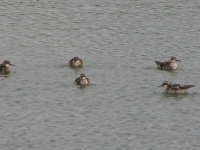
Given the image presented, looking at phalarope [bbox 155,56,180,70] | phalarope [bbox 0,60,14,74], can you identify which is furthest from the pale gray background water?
phalarope [bbox 0,60,14,74]

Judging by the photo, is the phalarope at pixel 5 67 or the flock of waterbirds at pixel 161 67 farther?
the phalarope at pixel 5 67

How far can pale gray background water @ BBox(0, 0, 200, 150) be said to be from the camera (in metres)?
25.3

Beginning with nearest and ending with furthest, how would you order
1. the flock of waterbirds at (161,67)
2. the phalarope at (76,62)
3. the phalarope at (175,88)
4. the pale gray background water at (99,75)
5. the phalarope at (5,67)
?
the pale gray background water at (99,75), the phalarope at (175,88), the flock of waterbirds at (161,67), the phalarope at (5,67), the phalarope at (76,62)

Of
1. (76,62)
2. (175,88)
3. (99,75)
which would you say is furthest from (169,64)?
(76,62)

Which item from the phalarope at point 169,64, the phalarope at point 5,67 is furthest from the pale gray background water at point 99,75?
the phalarope at point 5,67

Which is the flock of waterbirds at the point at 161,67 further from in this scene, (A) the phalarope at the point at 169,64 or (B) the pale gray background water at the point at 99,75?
(B) the pale gray background water at the point at 99,75

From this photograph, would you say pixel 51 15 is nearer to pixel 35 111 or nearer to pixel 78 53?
pixel 78 53

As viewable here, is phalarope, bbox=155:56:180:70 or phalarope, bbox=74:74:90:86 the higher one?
phalarope, bbox=155:56:180:70

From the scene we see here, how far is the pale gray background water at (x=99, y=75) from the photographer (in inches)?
997

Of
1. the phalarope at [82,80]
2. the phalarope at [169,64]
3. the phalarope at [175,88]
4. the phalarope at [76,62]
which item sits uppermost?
the phalarope at [76,62]

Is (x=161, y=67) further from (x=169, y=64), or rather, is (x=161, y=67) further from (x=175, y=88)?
(x=175, y=88)

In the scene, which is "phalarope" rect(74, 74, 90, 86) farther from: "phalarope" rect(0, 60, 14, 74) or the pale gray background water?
"phalarope" rect(0, 60, 14, 74)

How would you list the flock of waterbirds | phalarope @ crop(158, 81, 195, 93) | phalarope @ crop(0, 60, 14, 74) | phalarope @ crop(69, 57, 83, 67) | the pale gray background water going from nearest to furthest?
the pale gray background water < phalarope @ crop(158, 81, 195, 93) < the flock of waterbirds < phalarope @ crop(0, 60, 14, 74) < phalarope @ crop(69, 57, 83, 67)

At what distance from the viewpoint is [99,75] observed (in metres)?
32.1
